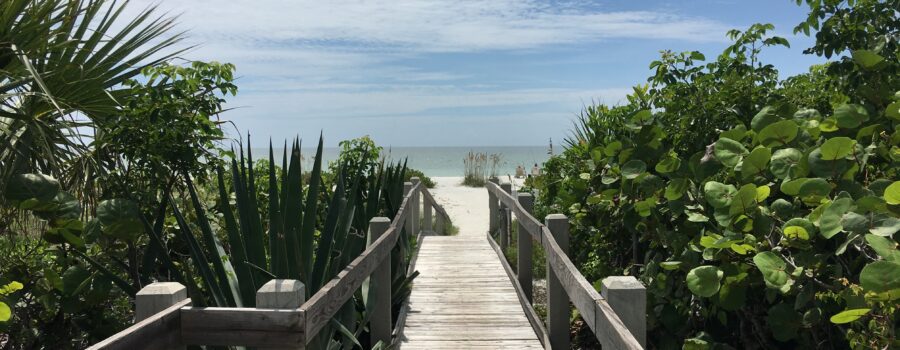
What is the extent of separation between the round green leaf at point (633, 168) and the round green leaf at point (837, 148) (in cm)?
101

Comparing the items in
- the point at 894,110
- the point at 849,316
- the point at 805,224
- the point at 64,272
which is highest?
the point at 894,110

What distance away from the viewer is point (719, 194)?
9.57 ft

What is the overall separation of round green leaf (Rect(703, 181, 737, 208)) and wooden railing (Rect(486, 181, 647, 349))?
2.31 feet

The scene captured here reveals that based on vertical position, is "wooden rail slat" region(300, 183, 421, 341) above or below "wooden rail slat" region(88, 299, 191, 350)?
below

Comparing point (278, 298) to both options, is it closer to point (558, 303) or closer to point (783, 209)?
point (783, 209)

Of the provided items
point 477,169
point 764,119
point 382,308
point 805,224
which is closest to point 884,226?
point 805,224

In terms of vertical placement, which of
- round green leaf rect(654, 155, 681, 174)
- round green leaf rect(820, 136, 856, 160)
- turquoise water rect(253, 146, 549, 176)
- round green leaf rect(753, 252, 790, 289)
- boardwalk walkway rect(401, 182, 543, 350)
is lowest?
turquoise water rect(253, 146, 549, 176)

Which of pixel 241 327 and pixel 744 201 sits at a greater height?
pixel 744 201

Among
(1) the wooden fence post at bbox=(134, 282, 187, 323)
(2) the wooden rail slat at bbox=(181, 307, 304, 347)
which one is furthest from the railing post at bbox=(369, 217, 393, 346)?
(1) the wooden fence post at bbox=(134, 282, 187, 323)

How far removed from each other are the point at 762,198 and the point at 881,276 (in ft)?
2.42

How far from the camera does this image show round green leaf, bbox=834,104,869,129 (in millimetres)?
3144

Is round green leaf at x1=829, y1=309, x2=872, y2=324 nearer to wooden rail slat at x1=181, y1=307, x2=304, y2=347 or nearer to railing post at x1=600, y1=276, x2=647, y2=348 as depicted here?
railing post at x1=600, y1=276, x2=647, y2=348

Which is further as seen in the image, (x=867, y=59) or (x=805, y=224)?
(x=867, y=59)

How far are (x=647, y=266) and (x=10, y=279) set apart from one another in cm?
372
